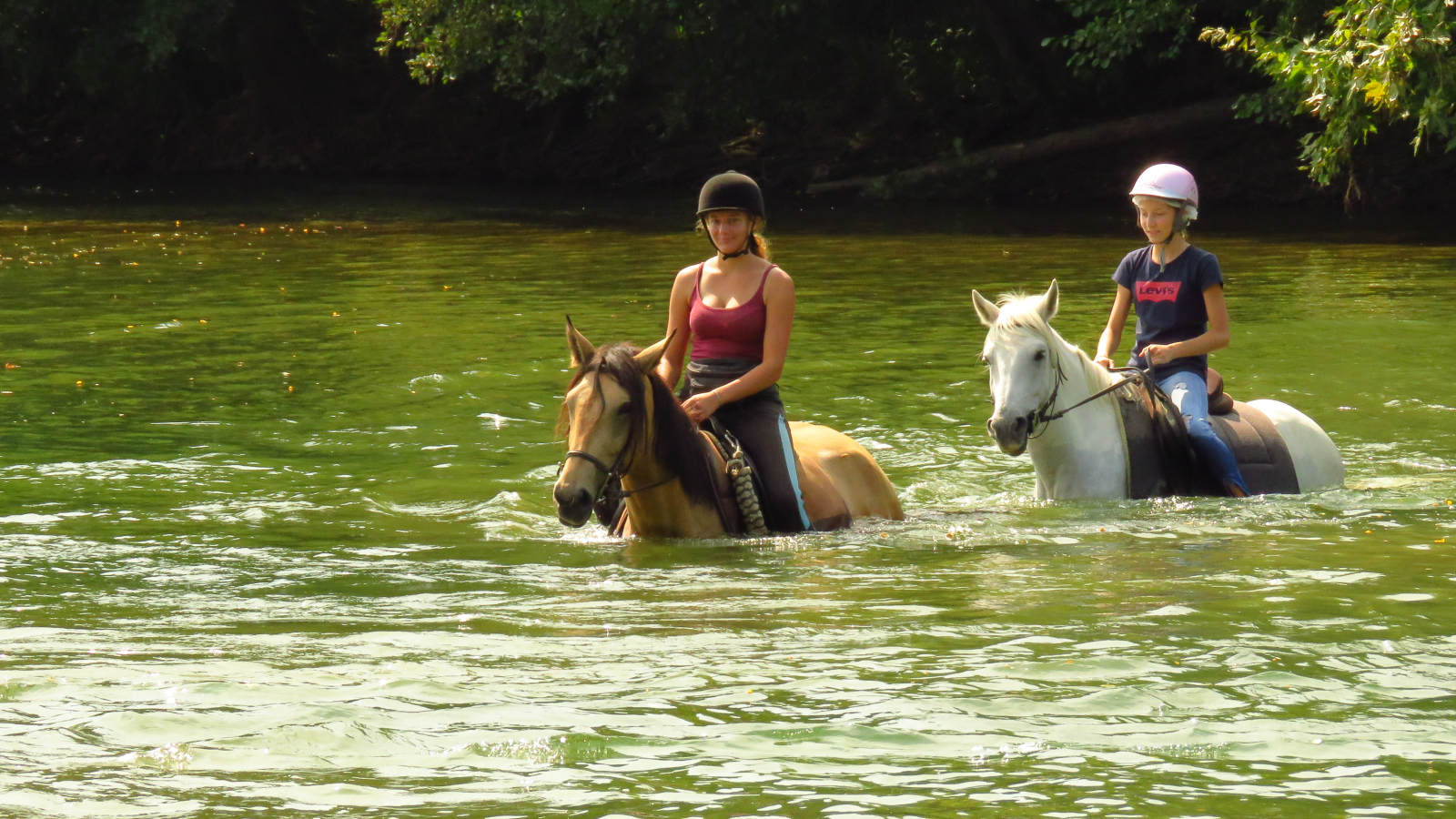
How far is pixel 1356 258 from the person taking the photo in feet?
81.8

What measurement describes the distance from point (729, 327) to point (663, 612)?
1.73 metres

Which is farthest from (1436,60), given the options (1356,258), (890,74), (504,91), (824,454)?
(504,91)

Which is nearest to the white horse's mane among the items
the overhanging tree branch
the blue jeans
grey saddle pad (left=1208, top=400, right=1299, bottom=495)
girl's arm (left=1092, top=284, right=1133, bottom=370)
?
girl's arm (left=1092, top=284, right=1133, bottom=370)

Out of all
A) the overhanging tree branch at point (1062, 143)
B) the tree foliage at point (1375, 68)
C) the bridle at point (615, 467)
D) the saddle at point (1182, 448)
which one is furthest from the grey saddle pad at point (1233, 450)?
the overhanging tree branch at point (1062, 143)

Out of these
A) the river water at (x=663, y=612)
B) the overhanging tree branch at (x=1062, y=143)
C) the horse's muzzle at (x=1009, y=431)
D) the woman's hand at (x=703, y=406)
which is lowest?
the river water at (x=663, y=612)

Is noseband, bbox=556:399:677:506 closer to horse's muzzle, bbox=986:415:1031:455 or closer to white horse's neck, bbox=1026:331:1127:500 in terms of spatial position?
horse's muzzle, bbox=986:415:1031:455

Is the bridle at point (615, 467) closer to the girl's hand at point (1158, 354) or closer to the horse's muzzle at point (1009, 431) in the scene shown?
the horse's muzzle at point (1009, 431)

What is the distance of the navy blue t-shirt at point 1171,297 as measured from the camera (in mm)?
9453

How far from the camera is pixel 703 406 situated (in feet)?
27.5

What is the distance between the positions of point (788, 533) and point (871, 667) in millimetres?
2454

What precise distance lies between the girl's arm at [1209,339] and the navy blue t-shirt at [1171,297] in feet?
0.22

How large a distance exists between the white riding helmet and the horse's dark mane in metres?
2.85

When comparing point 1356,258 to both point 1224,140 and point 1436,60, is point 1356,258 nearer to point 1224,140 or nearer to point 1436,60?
point 1436,60

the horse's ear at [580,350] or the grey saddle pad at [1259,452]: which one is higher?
the horse's ear at [580,350]
